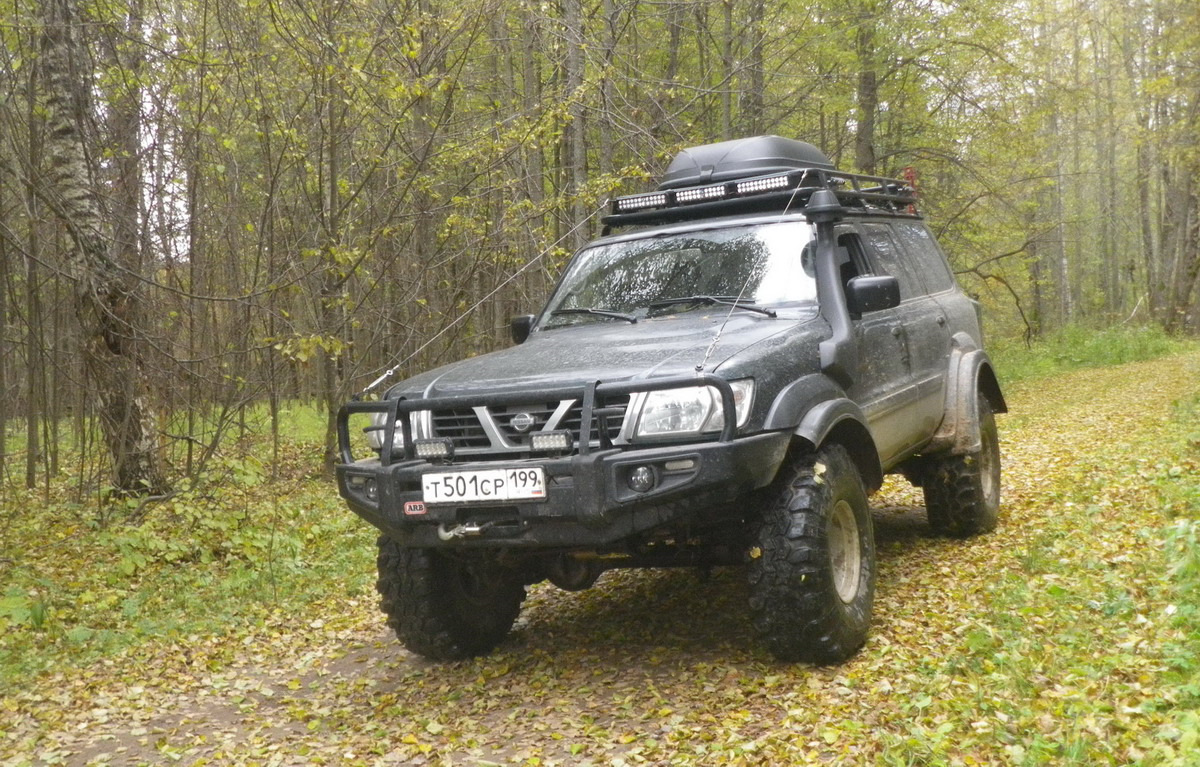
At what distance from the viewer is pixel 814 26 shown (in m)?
15.2

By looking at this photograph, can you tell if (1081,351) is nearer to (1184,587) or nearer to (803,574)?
(1184,587)

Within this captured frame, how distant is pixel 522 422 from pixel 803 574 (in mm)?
1276

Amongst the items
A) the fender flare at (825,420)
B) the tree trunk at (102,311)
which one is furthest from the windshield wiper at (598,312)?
the tree trunk at (102,311)

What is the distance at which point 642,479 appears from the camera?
13.1 feet

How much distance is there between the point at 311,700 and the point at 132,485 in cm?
525

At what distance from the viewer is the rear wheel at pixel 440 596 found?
4902 millimetres

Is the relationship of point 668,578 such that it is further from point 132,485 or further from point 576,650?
point 132,485

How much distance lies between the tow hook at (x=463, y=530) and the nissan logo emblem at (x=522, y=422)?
402 millimetres

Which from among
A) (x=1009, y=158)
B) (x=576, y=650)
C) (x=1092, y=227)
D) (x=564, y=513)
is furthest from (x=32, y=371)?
(x=1092, y=227)

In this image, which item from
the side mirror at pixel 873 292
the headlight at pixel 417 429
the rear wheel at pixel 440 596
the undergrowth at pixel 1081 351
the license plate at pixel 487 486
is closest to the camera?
the license plate at pixel 487 486

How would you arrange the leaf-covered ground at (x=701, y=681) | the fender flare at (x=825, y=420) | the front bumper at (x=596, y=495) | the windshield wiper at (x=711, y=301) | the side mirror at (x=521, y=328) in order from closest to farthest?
the leaf-covered ground at (x=701, y=681) < the front bumper at (x=596, y=495) < the fender flare at (x=825, y=420) < the windshield wiper at (x=711, y=301) < the side mirror at (x=521, y=328)

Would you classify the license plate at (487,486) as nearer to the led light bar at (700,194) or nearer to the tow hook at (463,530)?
the tow hook at (463,530)

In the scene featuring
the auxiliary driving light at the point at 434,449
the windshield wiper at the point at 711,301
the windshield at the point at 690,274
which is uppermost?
the windshield at the point at 690,274

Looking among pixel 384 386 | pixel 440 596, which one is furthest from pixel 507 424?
pixel 384 386
